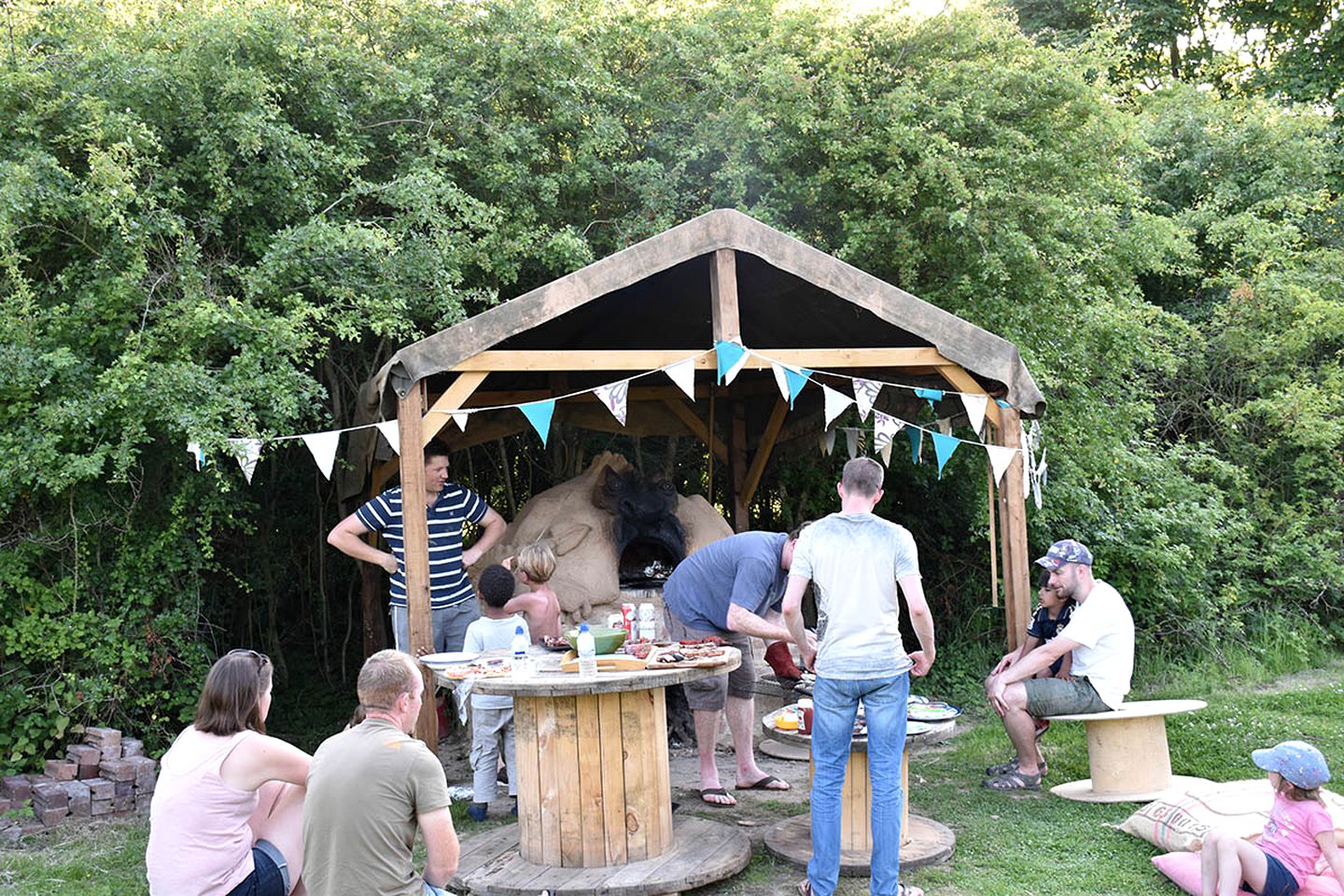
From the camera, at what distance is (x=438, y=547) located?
22.6 ft

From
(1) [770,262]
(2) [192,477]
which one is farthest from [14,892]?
(1) [770,262]

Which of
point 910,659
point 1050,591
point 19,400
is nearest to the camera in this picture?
point 910,659

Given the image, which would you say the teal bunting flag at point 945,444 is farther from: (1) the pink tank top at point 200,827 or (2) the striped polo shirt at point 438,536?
(1) the pink tank top at point 200,827

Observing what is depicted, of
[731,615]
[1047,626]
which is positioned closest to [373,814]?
[731,615]

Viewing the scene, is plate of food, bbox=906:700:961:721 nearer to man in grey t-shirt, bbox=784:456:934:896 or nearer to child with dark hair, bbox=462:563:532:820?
man in grey t-shirt, bbox=784:456:934:896

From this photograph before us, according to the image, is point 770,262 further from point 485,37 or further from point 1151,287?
point 1151,287

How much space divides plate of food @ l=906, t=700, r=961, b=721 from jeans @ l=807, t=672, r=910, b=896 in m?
1.06

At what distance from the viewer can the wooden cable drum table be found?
15.5 feet

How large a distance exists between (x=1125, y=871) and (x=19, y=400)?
6283 millimetres

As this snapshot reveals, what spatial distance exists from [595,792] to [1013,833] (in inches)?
84.6

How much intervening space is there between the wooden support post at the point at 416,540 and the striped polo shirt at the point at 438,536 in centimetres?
58

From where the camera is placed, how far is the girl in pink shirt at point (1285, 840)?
411 cm

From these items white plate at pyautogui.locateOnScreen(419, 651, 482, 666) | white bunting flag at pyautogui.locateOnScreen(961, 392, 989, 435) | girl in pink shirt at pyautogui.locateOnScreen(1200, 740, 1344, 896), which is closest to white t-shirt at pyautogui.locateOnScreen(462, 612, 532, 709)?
white plate at pyautogui.locateOnScreen(419, 651, 482, 666)

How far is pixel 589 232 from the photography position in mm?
9945
